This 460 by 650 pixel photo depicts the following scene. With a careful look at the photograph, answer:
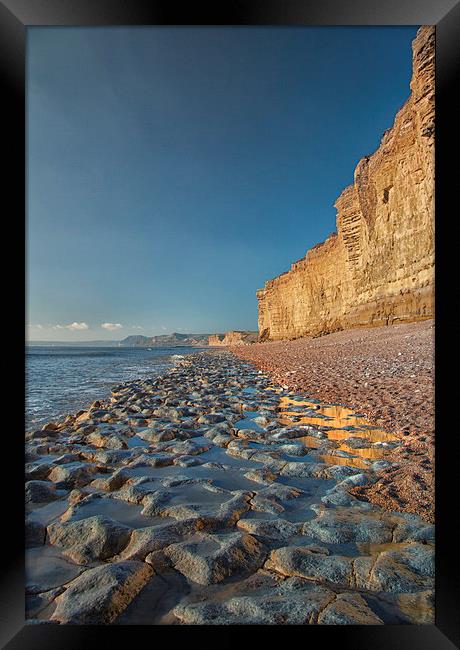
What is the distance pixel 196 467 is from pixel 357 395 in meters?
3.76

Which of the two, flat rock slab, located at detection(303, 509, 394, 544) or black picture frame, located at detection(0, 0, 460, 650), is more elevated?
black picture frame, located at detection(0, 0, 460, 650)

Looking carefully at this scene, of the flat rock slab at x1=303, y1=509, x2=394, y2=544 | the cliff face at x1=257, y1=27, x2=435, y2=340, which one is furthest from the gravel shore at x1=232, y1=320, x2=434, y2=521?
the cliff face at x1=257, y1=27, x2=435, y2=340

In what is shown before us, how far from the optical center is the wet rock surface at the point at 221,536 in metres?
1.45

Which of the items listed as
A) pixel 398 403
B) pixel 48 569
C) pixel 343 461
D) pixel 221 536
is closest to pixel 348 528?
pixel 221 536

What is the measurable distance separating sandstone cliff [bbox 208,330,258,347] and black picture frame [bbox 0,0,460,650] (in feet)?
269

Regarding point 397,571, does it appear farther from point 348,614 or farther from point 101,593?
point 101,593

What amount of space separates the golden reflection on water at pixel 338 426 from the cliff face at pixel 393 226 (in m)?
10.8

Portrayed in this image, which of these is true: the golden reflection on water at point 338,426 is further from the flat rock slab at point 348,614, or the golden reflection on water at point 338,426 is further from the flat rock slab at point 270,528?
the flat rock slab at point 348,614

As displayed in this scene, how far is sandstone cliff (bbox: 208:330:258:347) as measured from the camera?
92.8 metres

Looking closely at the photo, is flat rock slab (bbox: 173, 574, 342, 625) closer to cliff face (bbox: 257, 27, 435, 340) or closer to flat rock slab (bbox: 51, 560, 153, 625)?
flat rock slab (bbox: 51, 560, 153, 625)

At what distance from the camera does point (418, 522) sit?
6.84 ft
